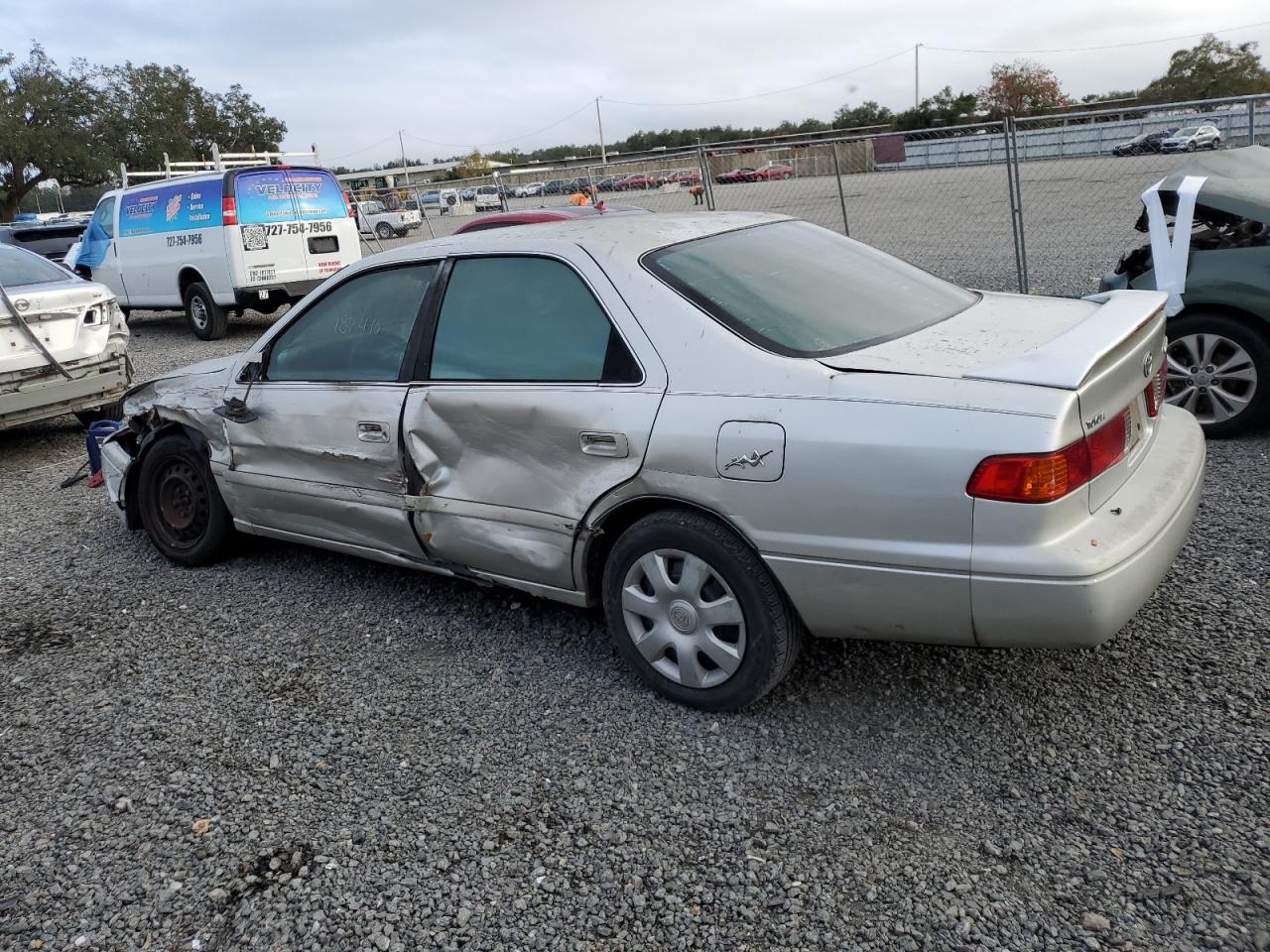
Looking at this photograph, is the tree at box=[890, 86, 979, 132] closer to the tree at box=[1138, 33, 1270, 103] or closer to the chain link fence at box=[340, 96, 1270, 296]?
the tree at box=[1138, 33, 1270, 103]

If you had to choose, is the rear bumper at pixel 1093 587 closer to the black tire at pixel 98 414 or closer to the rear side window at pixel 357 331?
the rear side window at pixel 357 331

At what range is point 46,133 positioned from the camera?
150 ft

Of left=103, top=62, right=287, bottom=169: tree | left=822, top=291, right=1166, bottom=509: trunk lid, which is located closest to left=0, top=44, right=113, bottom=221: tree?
left=103, top=62, right=287, bottom=169: tree

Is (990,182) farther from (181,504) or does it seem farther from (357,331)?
(181,504)

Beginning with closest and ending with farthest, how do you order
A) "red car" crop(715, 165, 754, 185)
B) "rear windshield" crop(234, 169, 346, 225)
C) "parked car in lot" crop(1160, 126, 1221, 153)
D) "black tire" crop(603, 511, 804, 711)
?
"black tire" crop(603, 511, 804, 711) < "parked car in lot" crop(1160, 126, 1221, 153) < "rear windshield" crop(234, 169, 346, 225) < "red car" crop(715, 165, 754, 185)

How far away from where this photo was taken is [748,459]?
287 cm

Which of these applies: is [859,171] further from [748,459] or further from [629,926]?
[629,926]

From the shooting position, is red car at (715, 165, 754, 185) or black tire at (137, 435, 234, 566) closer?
black tire at (137, 435, 234, 566)

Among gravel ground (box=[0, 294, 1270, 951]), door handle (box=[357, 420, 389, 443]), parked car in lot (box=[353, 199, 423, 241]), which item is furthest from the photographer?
parked car in lot (box=[353, 199, 423, 241])

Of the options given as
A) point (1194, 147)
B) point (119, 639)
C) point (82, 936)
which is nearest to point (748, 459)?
point (82, 936)

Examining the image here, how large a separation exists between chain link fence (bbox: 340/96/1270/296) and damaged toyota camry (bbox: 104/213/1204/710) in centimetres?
636

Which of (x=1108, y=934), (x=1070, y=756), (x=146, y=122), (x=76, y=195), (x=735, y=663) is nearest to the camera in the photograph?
(x=1108, y=934)

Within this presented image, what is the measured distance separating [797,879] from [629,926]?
45 cm

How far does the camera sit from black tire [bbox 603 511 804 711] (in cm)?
296
